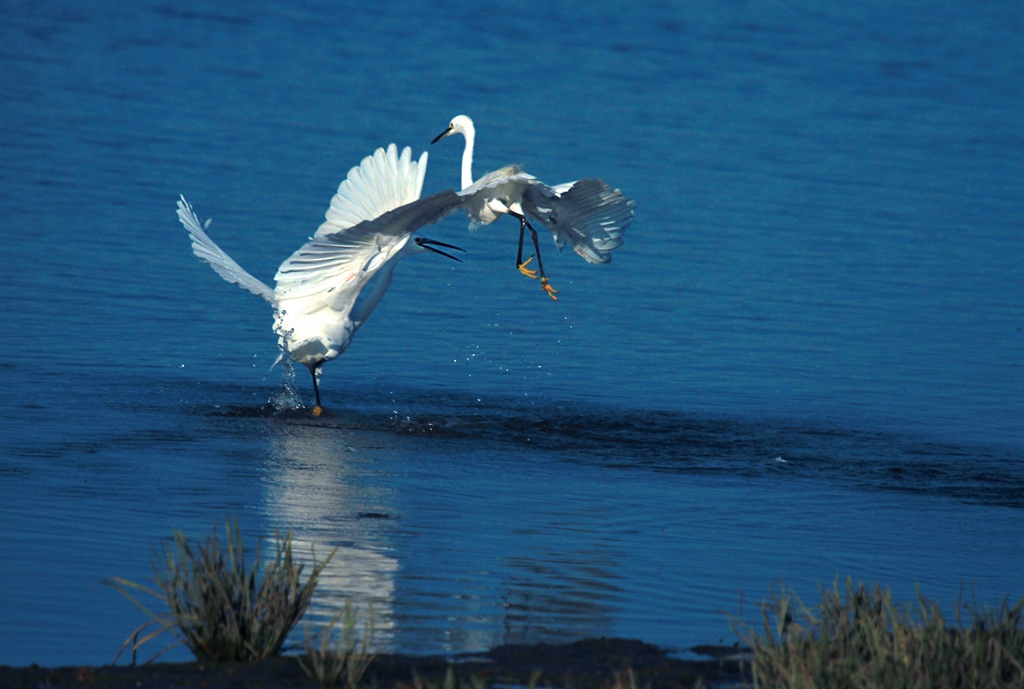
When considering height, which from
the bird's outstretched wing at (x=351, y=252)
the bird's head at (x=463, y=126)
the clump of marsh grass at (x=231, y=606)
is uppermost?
the bird's head at (x=463, y=126)

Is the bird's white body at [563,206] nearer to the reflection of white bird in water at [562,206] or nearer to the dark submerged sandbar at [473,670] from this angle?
the reflection of white bird in water at [562,206]

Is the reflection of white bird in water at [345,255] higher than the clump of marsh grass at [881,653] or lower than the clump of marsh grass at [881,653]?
higher

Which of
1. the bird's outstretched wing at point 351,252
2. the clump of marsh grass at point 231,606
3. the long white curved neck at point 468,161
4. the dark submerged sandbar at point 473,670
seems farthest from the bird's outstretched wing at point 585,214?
the clump of marsh grass at point 231,606

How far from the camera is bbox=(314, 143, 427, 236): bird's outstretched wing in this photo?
32.3 ft

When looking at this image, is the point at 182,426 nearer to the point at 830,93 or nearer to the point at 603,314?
the point at 603,314

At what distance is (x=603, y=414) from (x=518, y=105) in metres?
11.9

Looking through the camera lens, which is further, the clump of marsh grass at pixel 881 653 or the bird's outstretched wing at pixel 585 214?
the bird's outstretched wing at pixel 585 214

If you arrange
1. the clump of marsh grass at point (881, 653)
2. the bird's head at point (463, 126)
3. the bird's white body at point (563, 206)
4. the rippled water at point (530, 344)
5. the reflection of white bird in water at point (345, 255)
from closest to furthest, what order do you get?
the clump of marsh grass at point (881, 653)
the rippled water at point (530, 344)
the bird's white body at point (563, 206)
the reflection of white bird in water at point (345, 255)
the bird's head at point (463, 126)

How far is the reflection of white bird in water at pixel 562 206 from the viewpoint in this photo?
9.24 metres

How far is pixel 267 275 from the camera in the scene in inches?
522

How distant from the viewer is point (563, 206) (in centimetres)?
998

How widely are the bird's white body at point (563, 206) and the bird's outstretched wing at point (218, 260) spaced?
5.16 ft

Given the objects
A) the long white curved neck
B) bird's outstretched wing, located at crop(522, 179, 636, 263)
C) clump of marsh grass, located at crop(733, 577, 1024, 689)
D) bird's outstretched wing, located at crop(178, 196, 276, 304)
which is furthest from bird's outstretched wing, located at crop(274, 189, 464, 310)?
clump of marsh grass, located at crop(733, 577, 1024, 689)

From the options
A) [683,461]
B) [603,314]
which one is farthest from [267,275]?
[683,461]
